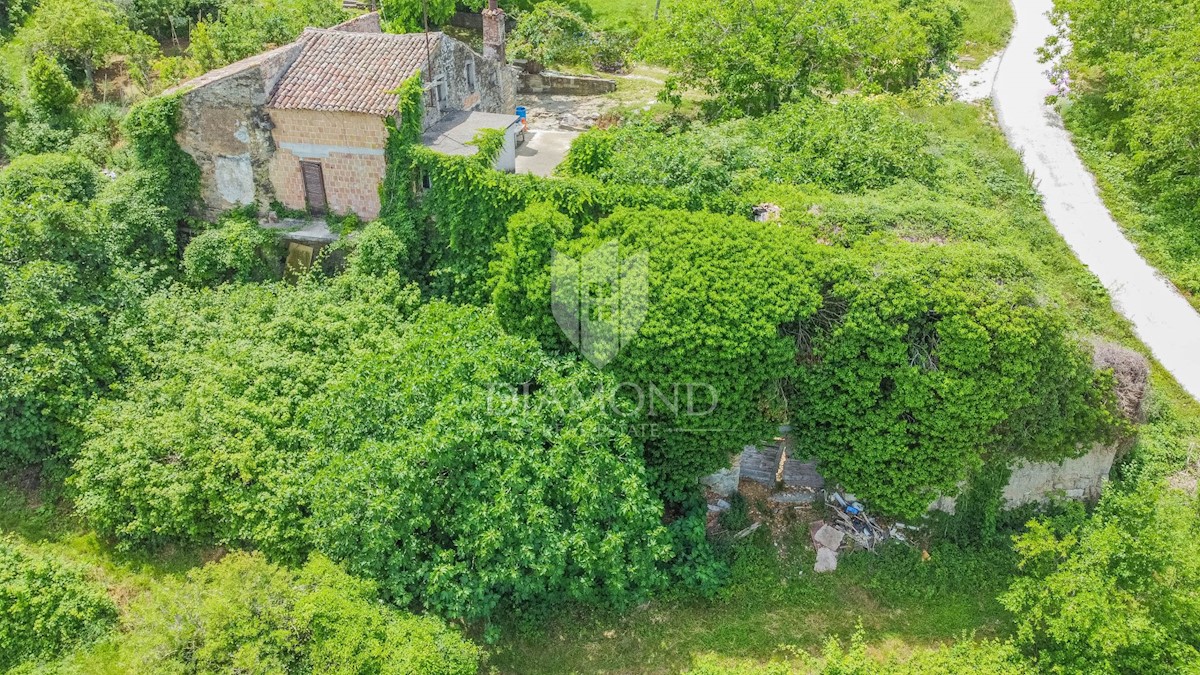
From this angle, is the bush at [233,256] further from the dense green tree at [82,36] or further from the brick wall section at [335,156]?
the dense green tree at [82,36]

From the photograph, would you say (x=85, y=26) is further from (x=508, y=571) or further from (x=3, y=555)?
(x=508, y=571)

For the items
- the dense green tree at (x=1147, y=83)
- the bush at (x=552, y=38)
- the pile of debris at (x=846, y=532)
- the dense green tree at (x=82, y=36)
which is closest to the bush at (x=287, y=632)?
the pile of debris at (x=846, y=532)

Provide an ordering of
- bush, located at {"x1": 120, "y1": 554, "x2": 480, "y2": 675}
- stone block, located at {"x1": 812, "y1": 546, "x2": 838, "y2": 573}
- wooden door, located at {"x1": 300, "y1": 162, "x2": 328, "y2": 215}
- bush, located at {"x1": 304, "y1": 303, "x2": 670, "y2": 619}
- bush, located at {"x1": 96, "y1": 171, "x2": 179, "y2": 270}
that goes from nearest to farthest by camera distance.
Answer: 1. bush, located at {"x1": 120, "y1": 554, "x2": 480, "y2": 675}
2. bush, located at {"x1": 304, "y1": 303, "x2": 670, "y2": 619}
3. stone block, located at {"x1": 812, "y1": 546, "x2": 838, "y2": 573}
4. bush, located at {"x1": 96, "y1": 171, "x2": 179, "y2": 270}
5. wooden door, located at {"x1": 300, "y1": 162, "x2": 328, "y2": 215}

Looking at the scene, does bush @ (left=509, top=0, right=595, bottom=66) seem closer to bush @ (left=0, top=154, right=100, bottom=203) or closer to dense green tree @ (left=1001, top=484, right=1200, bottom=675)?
bush @ (left=0, top=154, right=100, bottom=203)

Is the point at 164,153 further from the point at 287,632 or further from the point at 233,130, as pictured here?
the point at 287,632

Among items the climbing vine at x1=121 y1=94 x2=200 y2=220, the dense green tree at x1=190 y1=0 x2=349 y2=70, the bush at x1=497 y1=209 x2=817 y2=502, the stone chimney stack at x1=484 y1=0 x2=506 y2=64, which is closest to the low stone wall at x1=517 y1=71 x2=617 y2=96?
the stone chimney stack at x1=484 y1=0 x2=506 y2=64

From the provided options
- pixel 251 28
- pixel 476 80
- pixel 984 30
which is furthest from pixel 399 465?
pixel 984 30
